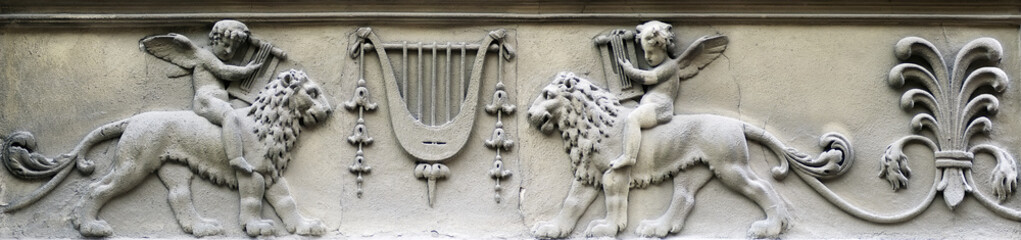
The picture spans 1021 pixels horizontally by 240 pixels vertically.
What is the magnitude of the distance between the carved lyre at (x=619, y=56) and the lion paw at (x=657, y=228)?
50 cm

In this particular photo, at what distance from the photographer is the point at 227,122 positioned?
6098 mm

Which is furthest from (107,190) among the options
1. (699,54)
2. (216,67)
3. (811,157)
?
(811,157)

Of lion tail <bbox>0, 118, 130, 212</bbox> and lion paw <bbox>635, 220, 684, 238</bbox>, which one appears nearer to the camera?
lion paw <bbox>635, 220, 684, 238</bbox>

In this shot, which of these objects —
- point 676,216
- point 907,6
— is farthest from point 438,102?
point 907,6

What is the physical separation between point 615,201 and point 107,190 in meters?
1.94

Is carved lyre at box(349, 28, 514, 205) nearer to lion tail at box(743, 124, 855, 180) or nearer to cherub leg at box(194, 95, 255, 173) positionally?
cherub leg at box(194, 95, 255, 173)

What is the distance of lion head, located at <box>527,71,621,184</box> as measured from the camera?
240 inches

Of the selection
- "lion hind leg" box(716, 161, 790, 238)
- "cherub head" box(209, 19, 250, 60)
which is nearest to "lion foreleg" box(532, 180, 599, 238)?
"lion hind leg" box(716, 161, 790, 238)

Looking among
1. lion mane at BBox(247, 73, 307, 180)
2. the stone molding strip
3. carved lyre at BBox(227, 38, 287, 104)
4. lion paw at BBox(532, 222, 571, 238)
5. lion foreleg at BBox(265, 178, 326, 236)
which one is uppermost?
the stone molding strip

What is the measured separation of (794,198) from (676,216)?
47 cm

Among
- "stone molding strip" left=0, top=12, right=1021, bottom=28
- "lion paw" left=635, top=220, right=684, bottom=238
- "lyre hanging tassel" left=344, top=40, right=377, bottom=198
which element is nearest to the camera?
"lion paw" left=635, top=220, right=684, bottom=238

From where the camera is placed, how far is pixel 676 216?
19.9 feet

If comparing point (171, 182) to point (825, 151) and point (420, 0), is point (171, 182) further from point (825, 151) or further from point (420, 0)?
point (825, 151)

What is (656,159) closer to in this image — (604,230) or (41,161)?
(604,230)
